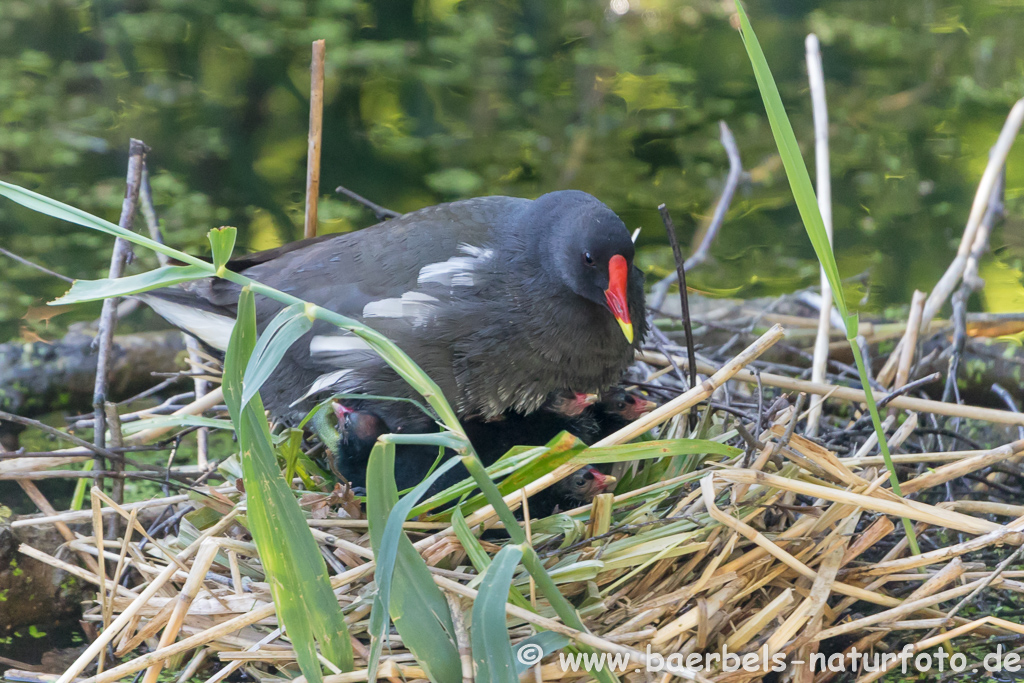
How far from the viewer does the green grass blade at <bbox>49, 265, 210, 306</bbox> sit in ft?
2.45

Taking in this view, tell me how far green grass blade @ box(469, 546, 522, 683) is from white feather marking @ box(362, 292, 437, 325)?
0.55 meters

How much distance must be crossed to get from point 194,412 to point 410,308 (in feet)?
1.53

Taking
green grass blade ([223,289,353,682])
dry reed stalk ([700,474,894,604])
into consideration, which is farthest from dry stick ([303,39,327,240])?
dry reed stalk ([700,474,894,604])

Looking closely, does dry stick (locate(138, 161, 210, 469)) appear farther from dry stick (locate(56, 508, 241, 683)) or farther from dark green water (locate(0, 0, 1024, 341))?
dark green water (locate(0, 0, 1024, 341))

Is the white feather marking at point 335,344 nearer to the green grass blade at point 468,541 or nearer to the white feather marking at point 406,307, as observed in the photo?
the white feather marking at point 406,307

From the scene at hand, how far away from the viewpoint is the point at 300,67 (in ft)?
11.5

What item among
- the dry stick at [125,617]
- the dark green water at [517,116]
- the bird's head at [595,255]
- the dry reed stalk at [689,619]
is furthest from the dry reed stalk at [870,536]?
the dark green water at [517,116]

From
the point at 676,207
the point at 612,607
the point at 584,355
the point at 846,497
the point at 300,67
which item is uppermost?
the point at 300,67

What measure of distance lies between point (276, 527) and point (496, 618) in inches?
8.5

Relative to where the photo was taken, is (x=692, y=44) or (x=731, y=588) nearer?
(x=731, y=588)

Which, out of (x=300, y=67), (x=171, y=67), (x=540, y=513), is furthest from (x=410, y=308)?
(x=171, y=67)

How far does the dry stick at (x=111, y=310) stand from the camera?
51.1 inches

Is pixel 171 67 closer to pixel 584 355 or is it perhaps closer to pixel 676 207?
pixel 676 207

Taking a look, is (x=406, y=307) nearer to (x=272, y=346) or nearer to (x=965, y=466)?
(x=272, y=346)
